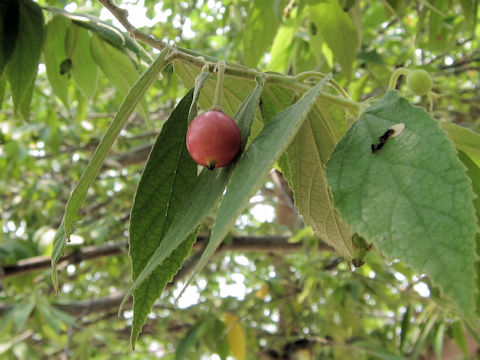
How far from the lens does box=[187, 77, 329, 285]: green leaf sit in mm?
431

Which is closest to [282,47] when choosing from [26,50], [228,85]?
[26,50]

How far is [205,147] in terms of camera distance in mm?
578

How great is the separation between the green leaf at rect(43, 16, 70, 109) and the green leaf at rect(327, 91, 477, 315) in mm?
1023

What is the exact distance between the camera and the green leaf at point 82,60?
4.42ft

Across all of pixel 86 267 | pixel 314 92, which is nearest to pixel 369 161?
pixel 314 92

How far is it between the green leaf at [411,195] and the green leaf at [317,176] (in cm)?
11

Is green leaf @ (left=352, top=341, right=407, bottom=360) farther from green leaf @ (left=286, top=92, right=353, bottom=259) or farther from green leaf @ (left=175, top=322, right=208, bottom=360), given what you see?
green leaf @ (left=286, top=92, right=353, bottom=259)

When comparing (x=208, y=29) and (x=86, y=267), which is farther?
(x=208, y=29)

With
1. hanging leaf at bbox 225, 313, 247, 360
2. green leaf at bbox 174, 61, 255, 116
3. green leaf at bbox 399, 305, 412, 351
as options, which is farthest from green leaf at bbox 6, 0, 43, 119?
hanging leaf at bbox 225, 313, 247, 360

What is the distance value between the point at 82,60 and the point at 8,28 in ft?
1.02

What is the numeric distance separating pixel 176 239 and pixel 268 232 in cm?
297

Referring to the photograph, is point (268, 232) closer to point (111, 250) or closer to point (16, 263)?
point (111, 250)

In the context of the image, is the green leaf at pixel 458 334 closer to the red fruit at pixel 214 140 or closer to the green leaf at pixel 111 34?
the green leaf at pixel 111 34

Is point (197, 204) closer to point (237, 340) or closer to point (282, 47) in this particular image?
point (282, 47)
